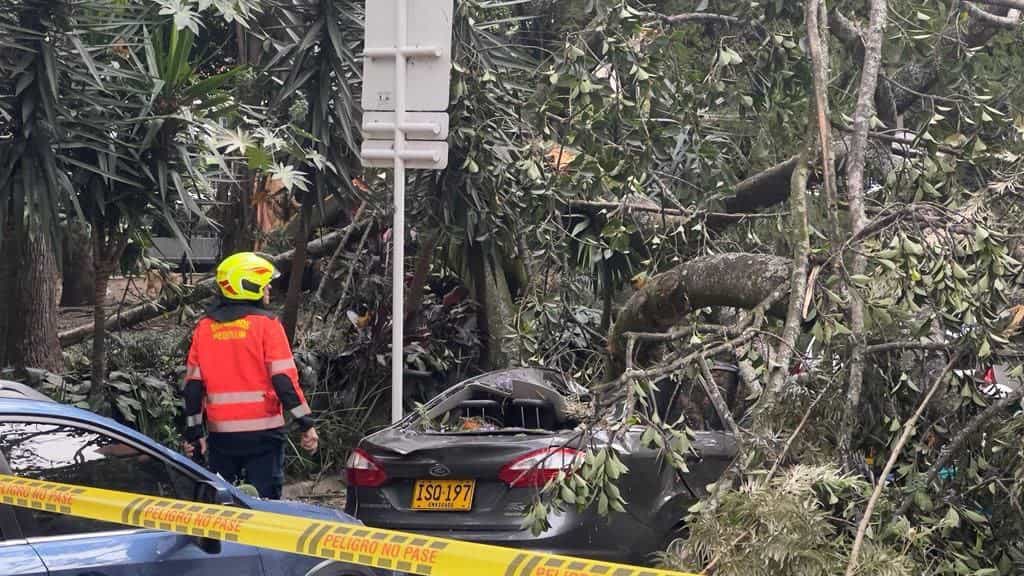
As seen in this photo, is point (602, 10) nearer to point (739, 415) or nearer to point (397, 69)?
point (397, 69)

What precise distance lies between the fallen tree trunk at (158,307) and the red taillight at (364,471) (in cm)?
461

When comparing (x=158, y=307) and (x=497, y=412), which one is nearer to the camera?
(x=497, y=412)

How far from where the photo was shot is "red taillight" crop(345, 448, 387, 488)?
6.54 metres

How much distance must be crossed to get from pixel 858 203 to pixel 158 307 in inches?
288

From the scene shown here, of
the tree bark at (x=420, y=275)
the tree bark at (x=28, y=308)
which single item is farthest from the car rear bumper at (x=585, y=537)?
the tree bark at (x=28, y=308)

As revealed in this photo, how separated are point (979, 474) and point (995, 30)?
4298mm

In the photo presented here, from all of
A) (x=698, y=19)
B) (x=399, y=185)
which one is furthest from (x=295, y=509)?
(x=698, y=19)

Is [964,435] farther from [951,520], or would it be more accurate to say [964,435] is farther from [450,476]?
[450,476]

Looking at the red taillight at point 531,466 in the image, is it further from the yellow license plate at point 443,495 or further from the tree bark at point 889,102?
the tree bark at point 889,102

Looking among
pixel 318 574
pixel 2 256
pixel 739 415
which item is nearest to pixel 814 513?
pixel 318 574

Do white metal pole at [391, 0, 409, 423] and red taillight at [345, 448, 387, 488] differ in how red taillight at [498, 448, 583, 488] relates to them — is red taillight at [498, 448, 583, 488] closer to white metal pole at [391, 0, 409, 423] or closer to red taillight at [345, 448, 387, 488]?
red taillight at [345, 448, 387, 488]

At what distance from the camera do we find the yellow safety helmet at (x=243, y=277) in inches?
270

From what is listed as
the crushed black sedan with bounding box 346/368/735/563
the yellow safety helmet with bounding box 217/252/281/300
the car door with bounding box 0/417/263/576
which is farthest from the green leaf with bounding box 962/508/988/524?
the yellow safety helmet with bounding box 217/252/281/300

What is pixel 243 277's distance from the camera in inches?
270
